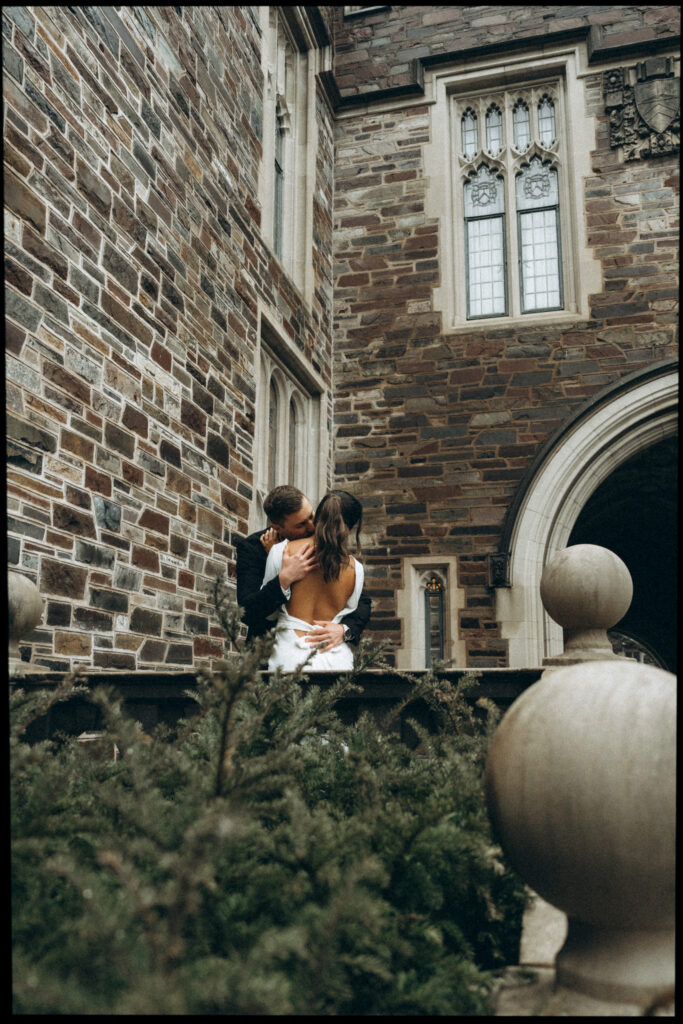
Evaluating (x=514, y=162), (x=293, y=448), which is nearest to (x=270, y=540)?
(x=293, y=448)

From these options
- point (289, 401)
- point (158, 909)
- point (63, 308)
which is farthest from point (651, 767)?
point (289, 401)

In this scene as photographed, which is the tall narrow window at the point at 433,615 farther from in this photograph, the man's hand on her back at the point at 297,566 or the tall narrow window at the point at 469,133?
the man's hand on her back at the point at 297,566

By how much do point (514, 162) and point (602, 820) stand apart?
30.1 feet

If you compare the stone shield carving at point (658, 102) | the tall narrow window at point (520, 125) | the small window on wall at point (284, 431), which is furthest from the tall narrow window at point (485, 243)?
the small window on wall at point (284, 431)

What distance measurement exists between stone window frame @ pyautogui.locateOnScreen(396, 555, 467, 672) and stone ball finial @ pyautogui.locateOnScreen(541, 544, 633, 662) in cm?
526

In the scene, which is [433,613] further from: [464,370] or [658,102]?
[658,102]

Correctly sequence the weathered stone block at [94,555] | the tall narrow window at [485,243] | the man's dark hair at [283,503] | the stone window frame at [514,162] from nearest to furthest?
the man's dark hair at [283,503]
the weathered stone block at [94,555]
the stone window frame at [514,162]
the tall narrow window at [485,243]

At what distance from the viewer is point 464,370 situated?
8828 millimetres

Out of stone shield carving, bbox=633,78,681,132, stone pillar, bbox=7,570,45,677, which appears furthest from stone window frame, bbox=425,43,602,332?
stone pillar, bbox=7,570,45,677

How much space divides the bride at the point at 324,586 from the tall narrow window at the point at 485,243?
6108 mm

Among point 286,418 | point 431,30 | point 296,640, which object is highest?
point 431,30

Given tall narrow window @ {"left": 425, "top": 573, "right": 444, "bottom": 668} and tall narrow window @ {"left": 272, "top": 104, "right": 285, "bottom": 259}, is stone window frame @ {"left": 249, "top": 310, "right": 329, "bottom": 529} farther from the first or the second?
tall narrow window @ {"left": 425, "top": 573, "right": 444, "bottom": 668}

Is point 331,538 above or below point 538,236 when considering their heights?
below

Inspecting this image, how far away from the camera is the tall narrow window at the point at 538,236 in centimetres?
908
